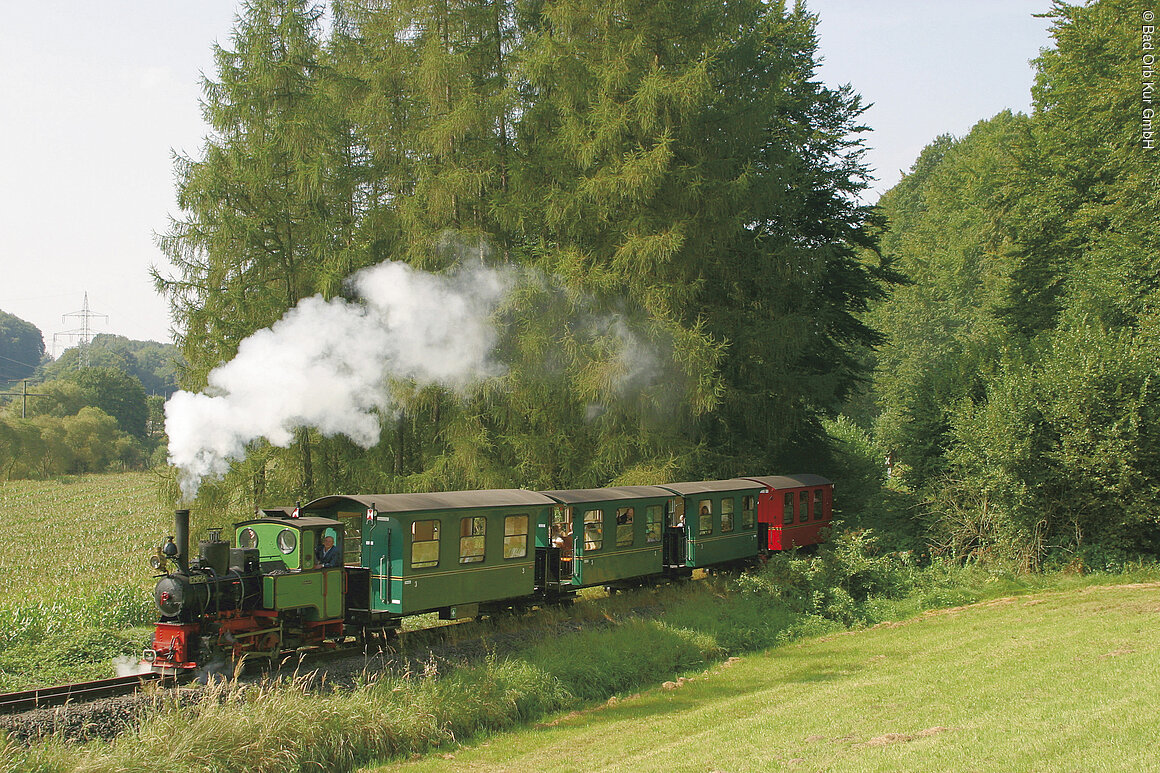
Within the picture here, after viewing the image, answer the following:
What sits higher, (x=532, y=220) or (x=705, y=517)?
(x=532, y=220)

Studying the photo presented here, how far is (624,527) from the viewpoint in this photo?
17.8m

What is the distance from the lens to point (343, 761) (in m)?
9.86

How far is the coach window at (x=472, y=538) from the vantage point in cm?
1448

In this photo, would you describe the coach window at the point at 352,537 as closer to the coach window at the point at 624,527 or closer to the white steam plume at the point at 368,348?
the white steam plume at the point at 368,348

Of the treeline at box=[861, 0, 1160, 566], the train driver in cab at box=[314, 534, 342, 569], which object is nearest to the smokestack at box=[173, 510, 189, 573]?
the train driver in cab at box=[314, 534, 342, 569]

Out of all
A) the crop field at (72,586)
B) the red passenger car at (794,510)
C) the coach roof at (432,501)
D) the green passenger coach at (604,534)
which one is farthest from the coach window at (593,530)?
the crop field at (72,586)

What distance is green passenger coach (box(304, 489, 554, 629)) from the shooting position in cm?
1343

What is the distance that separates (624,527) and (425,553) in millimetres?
5312

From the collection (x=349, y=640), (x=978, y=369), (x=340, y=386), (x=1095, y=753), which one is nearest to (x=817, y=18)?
(x=978, y=369)

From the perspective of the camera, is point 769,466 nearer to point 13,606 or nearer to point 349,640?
point 349,640

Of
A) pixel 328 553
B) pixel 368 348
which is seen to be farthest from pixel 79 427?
pixel 328 553

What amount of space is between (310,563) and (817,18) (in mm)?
29785

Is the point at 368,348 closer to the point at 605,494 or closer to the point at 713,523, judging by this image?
the point at 605,494

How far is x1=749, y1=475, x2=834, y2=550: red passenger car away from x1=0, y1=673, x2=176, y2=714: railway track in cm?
1473
